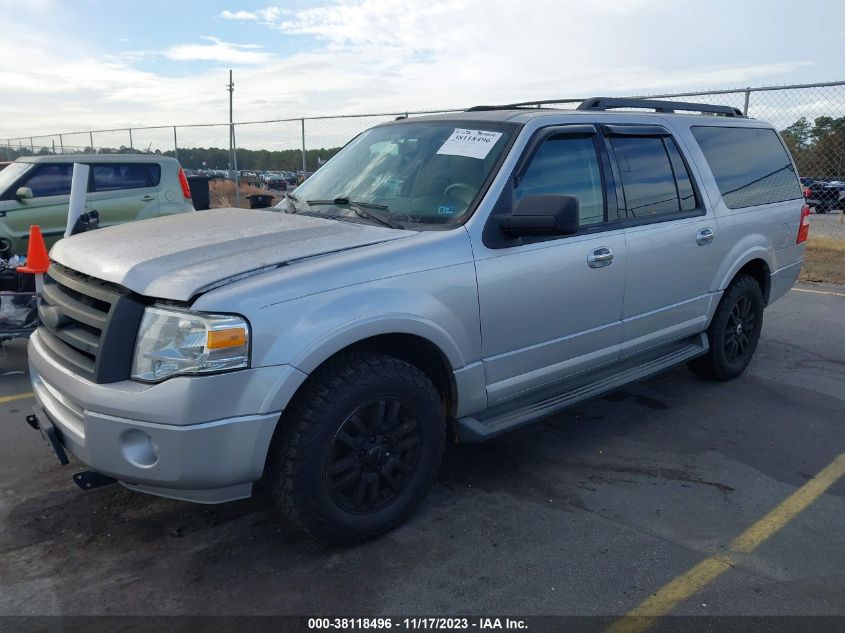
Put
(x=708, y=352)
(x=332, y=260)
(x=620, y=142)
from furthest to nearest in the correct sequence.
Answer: (x=708, y=352) < (x=620, y=142) < (x=332, y=260)

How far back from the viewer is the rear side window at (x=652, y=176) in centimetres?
423

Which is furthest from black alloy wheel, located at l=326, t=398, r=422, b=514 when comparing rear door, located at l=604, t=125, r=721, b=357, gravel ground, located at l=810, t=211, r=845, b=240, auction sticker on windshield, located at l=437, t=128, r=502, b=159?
gravel ground, located at l=810, t=211, r=845, b=240

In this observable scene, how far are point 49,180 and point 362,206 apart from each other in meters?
7.23

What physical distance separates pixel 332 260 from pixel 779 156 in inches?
170

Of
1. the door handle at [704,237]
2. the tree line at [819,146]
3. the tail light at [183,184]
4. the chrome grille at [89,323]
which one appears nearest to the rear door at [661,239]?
the door handle at [704,237]

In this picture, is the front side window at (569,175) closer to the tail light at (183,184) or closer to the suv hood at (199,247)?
the suv hood at (199,247)

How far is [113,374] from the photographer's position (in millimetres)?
2693

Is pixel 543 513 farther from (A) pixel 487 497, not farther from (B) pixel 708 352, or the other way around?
(B) pixel 708 352

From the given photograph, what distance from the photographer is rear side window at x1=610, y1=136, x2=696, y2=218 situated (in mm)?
4227

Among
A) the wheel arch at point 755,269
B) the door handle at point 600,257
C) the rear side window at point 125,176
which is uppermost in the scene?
the rear side window at point 125,176

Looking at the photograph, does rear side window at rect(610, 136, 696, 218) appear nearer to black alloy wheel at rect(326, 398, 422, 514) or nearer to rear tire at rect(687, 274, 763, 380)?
rear tire at rect(687, 274, 763, 380)

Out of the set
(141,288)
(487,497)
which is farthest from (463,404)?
(141,288)

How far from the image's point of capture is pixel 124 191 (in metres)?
9.58

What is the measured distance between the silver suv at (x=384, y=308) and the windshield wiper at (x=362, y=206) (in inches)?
0.7
